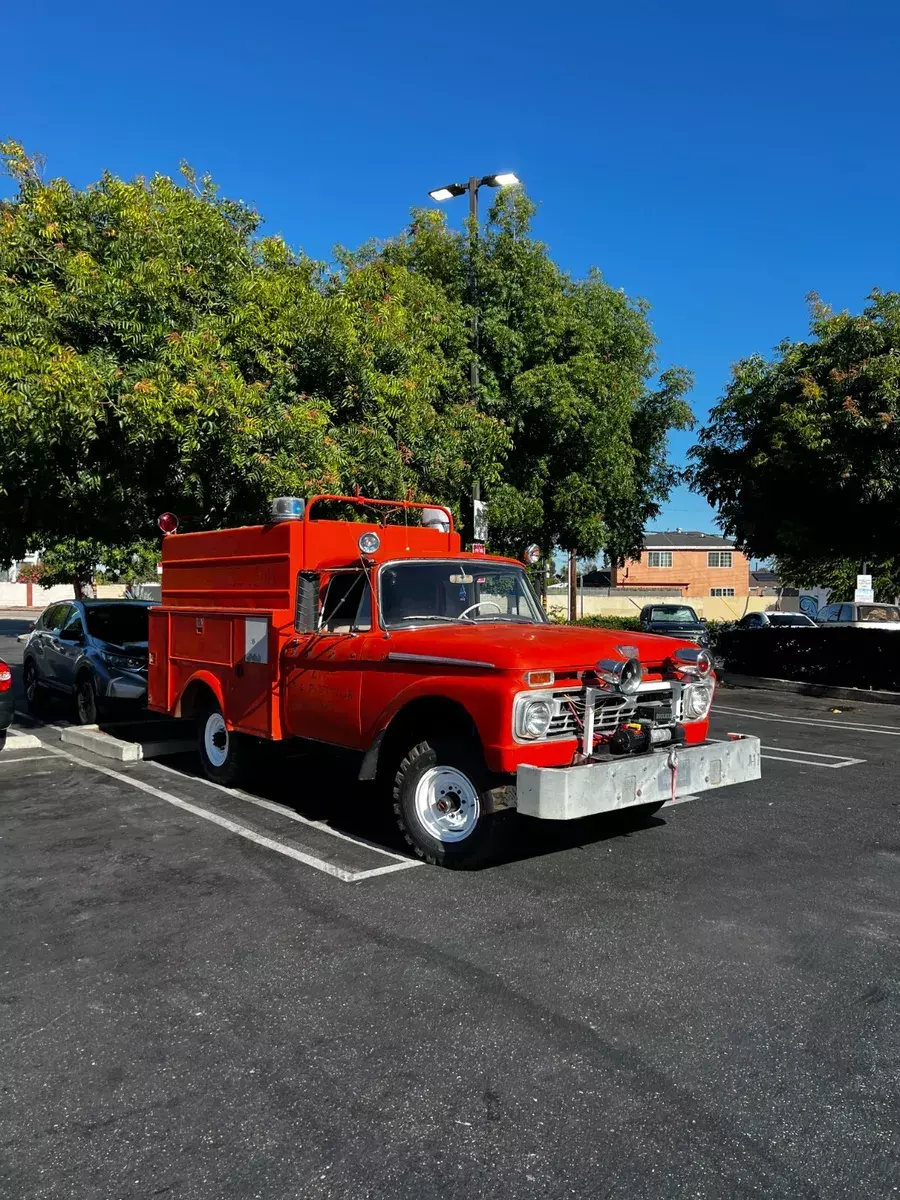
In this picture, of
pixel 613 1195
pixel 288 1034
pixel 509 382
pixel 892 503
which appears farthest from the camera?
pixel 509 382

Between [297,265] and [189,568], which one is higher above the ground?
[297,265]

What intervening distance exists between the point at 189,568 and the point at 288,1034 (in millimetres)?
5959

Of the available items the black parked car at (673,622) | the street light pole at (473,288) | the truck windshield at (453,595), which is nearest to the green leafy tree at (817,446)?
the black parked car at (673,622)

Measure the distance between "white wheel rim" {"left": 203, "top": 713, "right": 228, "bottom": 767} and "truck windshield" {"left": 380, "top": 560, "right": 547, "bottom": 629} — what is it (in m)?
2.55

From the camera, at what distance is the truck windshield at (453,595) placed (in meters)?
6.78

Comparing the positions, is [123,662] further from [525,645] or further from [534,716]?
[534,716]

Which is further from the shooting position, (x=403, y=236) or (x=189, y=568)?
(x=403, y=236)

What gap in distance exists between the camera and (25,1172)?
2.88 meters

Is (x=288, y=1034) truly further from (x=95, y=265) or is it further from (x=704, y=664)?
(x=95, y=265)

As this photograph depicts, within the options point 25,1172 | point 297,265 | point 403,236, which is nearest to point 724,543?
point 403,236

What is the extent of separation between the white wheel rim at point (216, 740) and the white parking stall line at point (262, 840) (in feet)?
1.74

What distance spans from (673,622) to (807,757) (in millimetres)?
13189

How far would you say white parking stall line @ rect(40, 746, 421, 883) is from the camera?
19.2ft

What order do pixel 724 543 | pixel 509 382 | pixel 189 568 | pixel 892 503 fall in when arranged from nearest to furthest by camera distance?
pixel 189 568 → pixel 892 503 → pixel 509 382 → pixel 724 543
